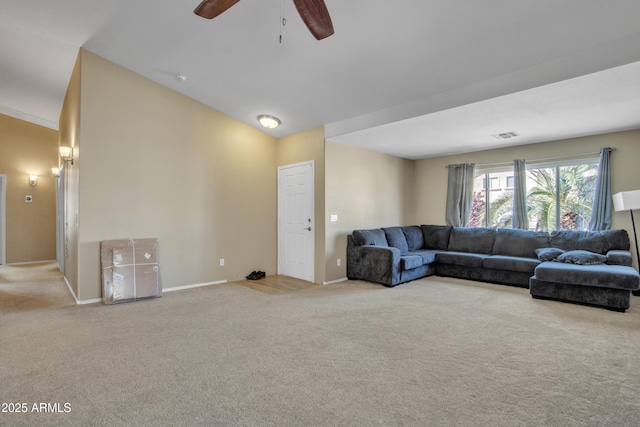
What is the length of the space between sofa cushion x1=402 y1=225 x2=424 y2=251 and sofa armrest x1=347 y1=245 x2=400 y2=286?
3.83ft

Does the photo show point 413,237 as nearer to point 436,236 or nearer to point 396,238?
point 436,236

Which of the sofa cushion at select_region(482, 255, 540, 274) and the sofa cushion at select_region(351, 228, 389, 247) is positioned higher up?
the sofa cushion at select_region(351, 228, 389, 247)

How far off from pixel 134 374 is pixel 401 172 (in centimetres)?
615

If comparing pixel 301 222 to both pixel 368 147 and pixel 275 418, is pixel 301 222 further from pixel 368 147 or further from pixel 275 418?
pixel 275 418

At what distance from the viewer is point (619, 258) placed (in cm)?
436

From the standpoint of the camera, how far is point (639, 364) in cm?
247

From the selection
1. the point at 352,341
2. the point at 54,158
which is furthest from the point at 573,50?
the point at 54,158

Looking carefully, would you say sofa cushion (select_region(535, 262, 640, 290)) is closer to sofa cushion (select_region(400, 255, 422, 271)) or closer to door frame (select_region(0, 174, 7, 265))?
sofa cushion (select_region(400, 255, 422, 271))

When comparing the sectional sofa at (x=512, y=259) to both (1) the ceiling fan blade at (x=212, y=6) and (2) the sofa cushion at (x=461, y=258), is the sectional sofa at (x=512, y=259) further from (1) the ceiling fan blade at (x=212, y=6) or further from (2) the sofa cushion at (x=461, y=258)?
(1) the ceiling fan blade at (x=212, y=6)

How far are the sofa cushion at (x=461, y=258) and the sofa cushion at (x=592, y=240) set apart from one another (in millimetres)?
1133

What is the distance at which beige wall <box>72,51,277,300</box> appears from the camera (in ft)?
13.6

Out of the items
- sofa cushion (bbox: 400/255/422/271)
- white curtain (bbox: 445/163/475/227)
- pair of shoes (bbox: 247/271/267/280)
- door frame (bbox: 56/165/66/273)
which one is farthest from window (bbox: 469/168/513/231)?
door frame (bbox: 56/165/66/273)

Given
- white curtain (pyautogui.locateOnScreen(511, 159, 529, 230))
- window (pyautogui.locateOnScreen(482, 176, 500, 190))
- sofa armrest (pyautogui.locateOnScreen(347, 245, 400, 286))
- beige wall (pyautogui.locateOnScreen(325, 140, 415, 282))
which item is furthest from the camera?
window (pyautogui.locateOnScreen(482, 176, 500, 190))

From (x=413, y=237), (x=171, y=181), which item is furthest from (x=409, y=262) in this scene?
(x=171, y=181)
